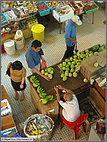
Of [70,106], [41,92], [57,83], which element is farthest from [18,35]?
[70,106]

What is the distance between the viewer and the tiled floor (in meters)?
5.36

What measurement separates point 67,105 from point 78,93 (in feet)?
3.01

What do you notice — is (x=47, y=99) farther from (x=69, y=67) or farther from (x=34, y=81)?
(x=69, y=67)

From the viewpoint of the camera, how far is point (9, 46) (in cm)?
697

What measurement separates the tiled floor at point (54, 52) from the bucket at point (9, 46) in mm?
184

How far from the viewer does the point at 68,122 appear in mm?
4738

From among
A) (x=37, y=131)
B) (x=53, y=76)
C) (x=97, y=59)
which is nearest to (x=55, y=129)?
(x=37, y=131)

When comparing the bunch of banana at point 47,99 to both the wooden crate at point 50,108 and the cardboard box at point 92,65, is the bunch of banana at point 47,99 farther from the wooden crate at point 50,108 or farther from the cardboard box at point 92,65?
the cardboard box at point 92,65

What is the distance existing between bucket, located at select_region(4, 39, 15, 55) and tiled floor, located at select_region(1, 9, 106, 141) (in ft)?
0.60

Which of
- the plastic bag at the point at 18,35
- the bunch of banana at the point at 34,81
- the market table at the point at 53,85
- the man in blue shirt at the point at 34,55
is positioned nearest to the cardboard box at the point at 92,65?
the market table at the point at 53,85

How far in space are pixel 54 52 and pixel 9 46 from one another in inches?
63.7

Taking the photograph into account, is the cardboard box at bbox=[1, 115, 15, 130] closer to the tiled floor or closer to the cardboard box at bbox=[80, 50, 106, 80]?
the tiled floor

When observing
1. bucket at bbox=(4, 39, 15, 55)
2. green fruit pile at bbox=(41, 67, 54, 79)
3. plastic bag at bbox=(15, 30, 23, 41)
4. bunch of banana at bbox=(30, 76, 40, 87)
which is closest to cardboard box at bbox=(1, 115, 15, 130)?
bunch of banana at bbox=(30, 76, 40, 87)

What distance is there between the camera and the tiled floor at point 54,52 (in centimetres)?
536
